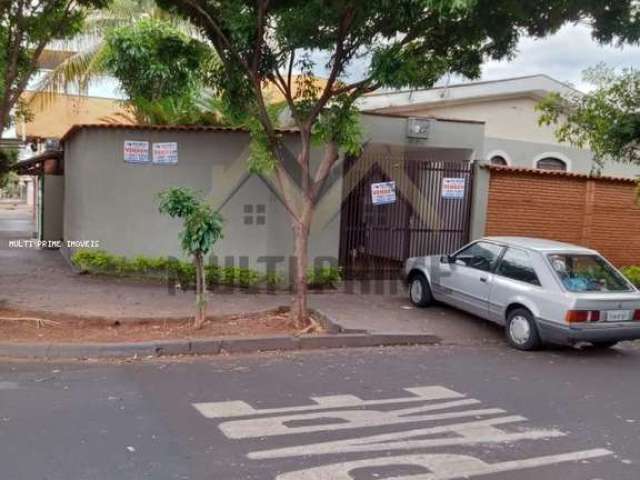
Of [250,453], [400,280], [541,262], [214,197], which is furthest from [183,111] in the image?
[250,453]

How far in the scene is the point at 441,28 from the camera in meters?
8.57

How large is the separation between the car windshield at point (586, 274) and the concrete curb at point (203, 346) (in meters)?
2.04

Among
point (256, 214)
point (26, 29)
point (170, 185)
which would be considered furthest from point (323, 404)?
point (170, 185)

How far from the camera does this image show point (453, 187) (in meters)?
12.9

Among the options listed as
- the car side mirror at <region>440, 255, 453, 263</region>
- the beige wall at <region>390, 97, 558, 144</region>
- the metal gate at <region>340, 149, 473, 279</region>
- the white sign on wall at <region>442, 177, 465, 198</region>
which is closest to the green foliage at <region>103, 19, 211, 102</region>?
the metal gate at <region>340, 149, 473, 279</region>

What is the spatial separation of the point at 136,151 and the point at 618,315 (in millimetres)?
8290

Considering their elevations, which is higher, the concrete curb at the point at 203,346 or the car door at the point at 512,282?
the car door at the point at 512,282

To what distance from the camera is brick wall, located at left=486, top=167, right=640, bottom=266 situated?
518 inches

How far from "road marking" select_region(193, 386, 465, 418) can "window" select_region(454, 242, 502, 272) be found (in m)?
3.26

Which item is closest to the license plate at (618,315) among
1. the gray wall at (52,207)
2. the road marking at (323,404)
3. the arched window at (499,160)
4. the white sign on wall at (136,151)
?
the road marking at (323,404)

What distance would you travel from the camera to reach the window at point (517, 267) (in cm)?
862

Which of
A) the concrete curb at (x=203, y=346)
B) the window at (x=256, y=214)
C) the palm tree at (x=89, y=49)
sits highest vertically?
the palm tree at (x=89, y=49)

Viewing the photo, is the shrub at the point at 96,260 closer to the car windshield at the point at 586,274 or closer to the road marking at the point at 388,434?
the road marking at the point at 388,434

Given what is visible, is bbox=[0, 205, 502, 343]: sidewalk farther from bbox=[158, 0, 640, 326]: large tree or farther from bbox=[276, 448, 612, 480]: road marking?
bbox=[276, 448, 612, 480]: road marking
